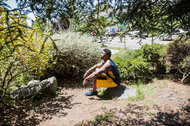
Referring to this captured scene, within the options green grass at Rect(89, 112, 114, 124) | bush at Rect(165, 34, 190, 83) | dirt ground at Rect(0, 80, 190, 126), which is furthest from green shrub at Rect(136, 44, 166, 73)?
green grass at Rect(89, 112, 114, 124)

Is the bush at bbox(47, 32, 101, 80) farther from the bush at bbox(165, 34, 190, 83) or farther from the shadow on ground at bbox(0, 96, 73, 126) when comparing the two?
the bush at bbox(165, 34, 190, 83)

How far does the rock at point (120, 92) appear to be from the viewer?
3.97m

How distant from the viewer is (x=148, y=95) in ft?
13.1

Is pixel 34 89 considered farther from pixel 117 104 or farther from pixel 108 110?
pixel 117 104

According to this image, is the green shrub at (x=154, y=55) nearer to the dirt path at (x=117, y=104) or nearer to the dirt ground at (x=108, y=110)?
the dirt path at (x=117, y=104)

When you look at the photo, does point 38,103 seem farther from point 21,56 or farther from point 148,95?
point 148,95

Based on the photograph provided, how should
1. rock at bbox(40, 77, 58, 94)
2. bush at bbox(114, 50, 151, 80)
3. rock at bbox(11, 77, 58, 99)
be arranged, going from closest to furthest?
rock at bbox(11, 77, 58, 99) < rock at bbox(40, 77, 58, 94) < bush at bbox(114, 50, 151, 80)

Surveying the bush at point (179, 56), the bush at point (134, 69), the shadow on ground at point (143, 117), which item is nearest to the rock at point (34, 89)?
the shadow on ground at point (143, 117)

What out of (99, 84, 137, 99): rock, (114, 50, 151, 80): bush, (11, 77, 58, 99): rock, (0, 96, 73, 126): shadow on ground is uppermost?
(114, 50, 151, 80): bush

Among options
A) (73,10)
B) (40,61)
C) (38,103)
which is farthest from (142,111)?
(40,61)

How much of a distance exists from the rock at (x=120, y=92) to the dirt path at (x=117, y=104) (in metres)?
0.23

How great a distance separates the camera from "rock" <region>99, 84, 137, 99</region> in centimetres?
397

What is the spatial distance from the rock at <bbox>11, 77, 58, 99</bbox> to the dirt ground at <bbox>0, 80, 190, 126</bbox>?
15.4 inches

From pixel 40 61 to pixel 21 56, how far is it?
0.58 metres
